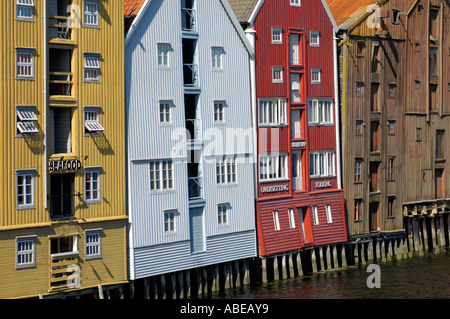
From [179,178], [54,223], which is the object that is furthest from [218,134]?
[54,223]

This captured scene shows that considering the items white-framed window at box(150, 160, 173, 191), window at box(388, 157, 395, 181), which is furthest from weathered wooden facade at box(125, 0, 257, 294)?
window at box(388, 157, 395, 181)

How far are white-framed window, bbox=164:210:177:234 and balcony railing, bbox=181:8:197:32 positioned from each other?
11.2m

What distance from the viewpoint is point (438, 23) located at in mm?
87125

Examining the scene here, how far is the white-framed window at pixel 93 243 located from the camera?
57906 millimetres

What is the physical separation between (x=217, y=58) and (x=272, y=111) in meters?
A: 6.50

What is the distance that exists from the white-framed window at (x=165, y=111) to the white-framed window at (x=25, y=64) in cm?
957

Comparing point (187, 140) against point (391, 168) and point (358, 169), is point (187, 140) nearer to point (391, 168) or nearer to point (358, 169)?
point (358, 169)

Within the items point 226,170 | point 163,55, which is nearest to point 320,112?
point 226,170

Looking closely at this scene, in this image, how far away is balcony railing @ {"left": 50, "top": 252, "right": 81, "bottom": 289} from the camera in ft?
184

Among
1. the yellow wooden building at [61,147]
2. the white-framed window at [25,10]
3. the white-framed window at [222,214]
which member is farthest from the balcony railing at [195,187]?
the white-framed window at [25,10]

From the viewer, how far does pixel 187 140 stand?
64438 mm

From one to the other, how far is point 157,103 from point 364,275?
21.0 m

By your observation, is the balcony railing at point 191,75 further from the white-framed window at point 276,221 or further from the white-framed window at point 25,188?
the white-framed window at point 25,188

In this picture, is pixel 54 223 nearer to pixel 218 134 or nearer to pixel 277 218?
pixel 218 134
